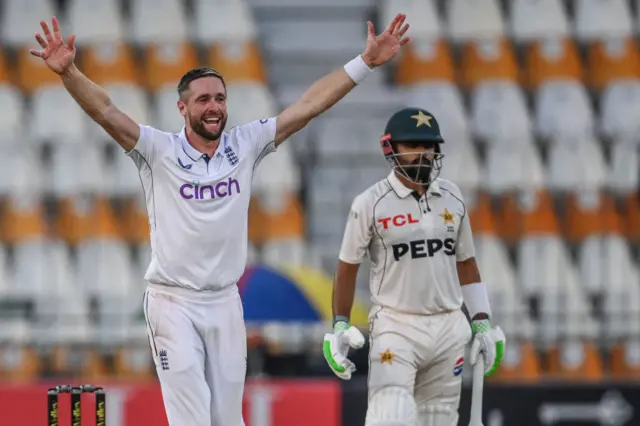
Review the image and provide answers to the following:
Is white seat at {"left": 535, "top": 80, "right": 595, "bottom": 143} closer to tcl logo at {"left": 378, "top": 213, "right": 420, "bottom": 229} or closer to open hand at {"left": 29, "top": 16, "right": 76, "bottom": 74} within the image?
tcl logo at {"left": 378, "top": 213, "right": 420, "bottom": 229}

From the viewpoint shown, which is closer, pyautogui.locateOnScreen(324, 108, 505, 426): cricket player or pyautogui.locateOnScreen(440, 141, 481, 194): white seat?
pyautogui.locateOnScreen(324, 108, 505, 426): cricket player

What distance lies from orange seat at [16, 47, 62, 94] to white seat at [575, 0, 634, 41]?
5074 millimetres

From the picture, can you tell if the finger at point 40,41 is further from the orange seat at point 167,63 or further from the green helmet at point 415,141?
the orange seat at point 167,63

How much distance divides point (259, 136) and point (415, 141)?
0.77 metres

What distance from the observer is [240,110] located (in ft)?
39.2

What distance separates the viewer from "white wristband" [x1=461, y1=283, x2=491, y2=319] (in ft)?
20.5

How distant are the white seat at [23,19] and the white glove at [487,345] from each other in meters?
7.58

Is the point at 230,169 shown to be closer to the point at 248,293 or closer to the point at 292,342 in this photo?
the point at 248,293

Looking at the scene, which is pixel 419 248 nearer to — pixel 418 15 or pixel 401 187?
pixel 401 187

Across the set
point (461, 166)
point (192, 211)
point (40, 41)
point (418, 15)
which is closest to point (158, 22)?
point (418, 15)

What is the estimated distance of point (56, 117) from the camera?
12094 millimetres

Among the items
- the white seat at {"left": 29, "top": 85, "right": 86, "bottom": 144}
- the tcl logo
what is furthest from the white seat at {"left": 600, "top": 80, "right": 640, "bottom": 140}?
the tcl logo

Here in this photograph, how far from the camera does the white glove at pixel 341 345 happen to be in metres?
5.90

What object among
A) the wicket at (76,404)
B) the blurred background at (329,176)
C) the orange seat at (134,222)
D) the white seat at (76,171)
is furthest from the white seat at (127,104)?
the wicket at (76,404)
